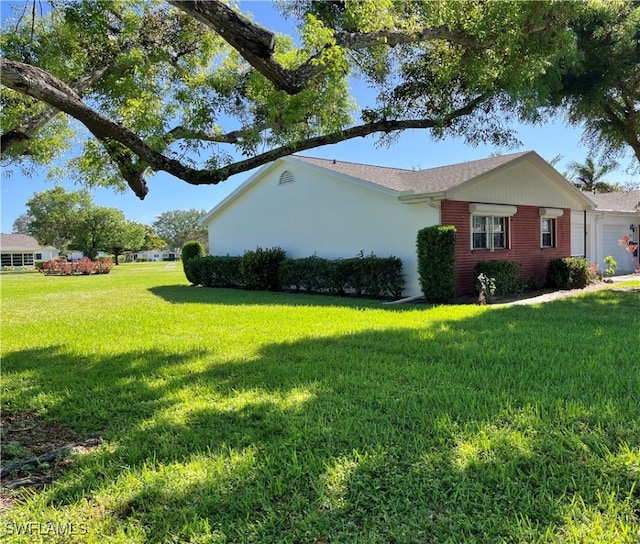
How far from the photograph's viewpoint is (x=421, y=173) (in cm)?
1653

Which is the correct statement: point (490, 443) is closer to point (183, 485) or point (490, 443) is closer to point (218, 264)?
point (183, 485)

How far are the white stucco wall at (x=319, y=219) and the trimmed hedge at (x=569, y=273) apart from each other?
507 centimetres

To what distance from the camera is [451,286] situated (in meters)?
11.2

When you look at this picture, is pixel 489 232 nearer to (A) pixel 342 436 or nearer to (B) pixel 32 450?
(A) pixel 342 436

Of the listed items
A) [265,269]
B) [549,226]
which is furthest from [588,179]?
[265,269]

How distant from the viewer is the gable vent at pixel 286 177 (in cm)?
1697

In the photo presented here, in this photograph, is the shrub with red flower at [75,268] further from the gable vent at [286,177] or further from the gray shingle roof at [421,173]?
the gray shingle roof at [421,173]

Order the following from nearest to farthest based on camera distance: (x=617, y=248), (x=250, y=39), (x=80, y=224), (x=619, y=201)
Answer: (x=250, y=39), (x=617, y=248), (x=619, y=201), (x=80, y=224)

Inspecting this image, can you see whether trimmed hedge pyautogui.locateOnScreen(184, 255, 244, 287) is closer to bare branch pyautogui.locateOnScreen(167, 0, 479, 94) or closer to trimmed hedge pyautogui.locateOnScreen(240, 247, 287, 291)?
trimmed hedge pyautogui.locateOnScreen(240, 247, 287, 291)

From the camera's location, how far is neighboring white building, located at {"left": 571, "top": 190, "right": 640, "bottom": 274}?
1834cm

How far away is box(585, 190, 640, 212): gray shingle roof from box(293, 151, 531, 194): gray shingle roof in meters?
8.47

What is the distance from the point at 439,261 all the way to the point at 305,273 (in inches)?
203

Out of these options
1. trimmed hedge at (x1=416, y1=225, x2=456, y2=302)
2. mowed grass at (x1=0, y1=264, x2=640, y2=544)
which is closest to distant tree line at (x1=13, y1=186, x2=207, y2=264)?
trimmed hedge at (x1=416, y1=225, x2=456, y2=302)

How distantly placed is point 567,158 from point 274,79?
37.7 metres
